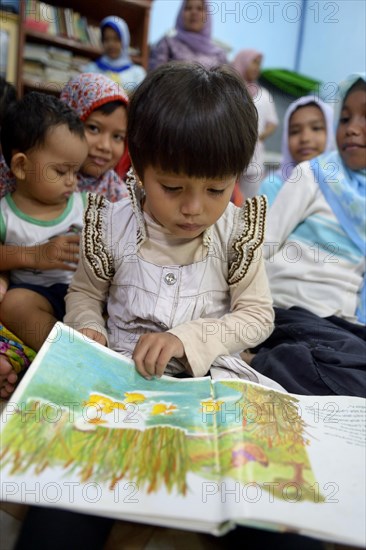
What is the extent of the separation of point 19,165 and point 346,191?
78 centimetres

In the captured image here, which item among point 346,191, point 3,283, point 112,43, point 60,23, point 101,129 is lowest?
point 3,283

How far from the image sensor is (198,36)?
289 centimetres

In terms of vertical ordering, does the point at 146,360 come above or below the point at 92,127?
below

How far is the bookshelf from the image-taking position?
2.74 m

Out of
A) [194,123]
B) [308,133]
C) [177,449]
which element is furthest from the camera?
[308,133]

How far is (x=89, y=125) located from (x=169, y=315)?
0.78 meters

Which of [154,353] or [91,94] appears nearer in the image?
[154,353]

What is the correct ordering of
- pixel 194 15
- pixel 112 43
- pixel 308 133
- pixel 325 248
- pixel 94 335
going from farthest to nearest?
pixel 194 15 < pixel 112 43 < pixel 308 133 < pixel 325 248 < pixel 94 335

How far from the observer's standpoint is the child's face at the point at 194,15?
9.22ft

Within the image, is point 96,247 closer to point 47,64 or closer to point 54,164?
point 54,164

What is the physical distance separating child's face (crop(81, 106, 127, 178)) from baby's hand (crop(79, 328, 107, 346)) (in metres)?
0.65

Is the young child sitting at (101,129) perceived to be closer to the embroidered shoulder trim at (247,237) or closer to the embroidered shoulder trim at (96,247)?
the embroidered shoulder trim at (96,247)

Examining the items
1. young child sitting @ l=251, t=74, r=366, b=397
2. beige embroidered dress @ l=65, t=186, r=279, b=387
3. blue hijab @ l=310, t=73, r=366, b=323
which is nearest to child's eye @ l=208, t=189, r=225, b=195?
beige embroidered dress @ l=65, t=186, r=279, b=387

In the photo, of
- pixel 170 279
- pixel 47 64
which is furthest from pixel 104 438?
pixel 47 64
